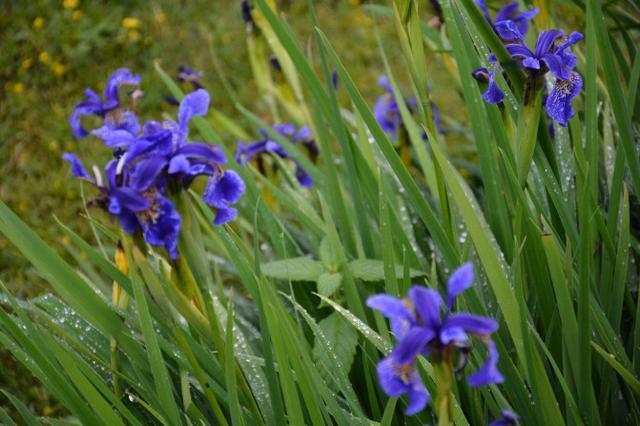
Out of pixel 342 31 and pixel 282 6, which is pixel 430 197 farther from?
pixel 282 6

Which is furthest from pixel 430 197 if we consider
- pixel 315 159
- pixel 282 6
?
pixel 282 6

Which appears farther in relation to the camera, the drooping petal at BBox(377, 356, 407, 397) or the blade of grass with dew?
the blade of grass with dew

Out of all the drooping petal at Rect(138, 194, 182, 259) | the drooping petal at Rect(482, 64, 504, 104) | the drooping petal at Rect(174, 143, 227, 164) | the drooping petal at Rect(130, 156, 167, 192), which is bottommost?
the drooping petal at Rect(482, 64, 504, 104)

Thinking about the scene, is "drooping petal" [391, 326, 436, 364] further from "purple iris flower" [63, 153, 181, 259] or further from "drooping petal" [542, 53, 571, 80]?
"drooping petal" [542, 53, 571, 80]

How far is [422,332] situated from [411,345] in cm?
2

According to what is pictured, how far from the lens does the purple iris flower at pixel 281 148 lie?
186 cm

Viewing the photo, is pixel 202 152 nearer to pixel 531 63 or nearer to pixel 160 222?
pixel 160 222

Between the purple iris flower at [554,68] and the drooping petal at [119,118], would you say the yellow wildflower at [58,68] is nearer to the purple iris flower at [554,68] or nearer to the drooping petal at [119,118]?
the drooping petal at [119,118]

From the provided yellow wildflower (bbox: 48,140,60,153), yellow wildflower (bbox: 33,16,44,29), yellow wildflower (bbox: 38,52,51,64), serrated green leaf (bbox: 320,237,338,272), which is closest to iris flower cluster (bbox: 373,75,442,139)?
serrated green leaf (bbox: 320,237,338,272)

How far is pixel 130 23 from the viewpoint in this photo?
3705 mm

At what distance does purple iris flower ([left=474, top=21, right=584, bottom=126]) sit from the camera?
1028 millimetres

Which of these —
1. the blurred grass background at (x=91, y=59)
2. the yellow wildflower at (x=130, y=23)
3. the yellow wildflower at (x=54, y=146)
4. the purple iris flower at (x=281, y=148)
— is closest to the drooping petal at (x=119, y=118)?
the purple iris flower at (x=281, y=148)

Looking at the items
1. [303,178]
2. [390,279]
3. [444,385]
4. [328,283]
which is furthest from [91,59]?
[444,385]

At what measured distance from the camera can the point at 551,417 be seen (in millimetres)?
985
